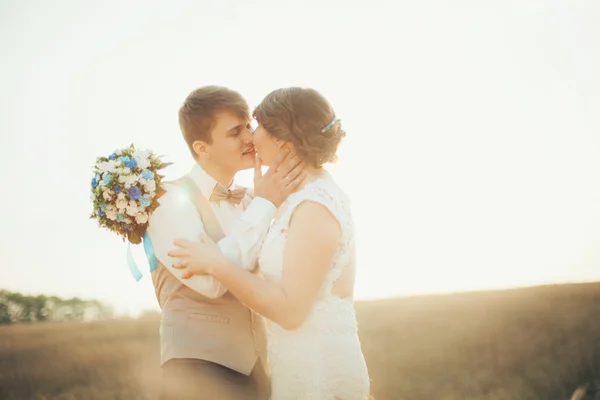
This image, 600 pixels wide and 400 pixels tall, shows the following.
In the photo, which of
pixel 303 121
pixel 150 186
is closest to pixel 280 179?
pixel 303 121

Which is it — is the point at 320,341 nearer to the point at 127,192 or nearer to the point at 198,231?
the point at 198,231

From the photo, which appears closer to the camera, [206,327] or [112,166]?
[206,327]

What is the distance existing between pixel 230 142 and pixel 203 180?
1.24 feet

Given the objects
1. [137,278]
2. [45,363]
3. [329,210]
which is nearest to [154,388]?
[45,363]

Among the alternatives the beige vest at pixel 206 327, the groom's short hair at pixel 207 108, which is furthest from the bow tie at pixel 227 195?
the groom's short hair at pixel 207 108

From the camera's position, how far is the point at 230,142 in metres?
4.55

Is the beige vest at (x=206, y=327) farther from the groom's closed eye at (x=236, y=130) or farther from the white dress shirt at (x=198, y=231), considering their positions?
the groom's closed eye at (x=236, y=130)

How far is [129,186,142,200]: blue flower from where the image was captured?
13.2 ft

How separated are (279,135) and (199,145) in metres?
0.89

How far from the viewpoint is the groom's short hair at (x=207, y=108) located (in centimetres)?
455

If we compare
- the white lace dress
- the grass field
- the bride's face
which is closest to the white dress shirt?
the white lace dress

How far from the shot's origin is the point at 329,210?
3.66 meters

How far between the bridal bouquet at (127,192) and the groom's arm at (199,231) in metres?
Answer: 0.09

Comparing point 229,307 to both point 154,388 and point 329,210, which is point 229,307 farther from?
point 154,388
